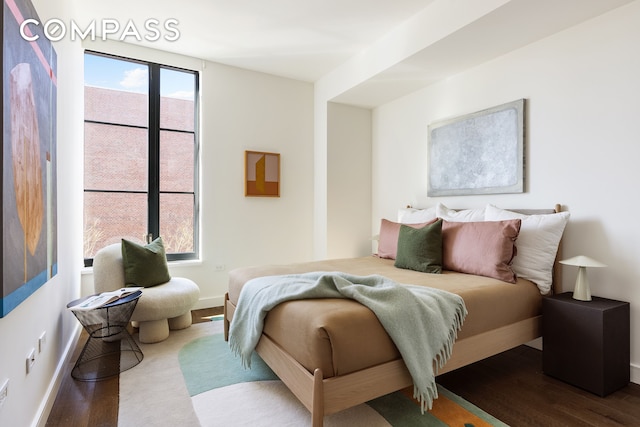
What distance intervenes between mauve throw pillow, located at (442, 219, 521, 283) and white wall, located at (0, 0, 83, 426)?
2715mm

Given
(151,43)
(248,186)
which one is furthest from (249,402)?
(151,43)

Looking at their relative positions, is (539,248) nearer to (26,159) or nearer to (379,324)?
(379,324)

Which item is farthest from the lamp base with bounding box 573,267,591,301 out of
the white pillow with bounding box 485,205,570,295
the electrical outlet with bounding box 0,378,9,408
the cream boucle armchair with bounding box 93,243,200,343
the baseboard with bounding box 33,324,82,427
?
the baseboard with bounding box 33,324,82,427

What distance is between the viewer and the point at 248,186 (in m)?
4.23

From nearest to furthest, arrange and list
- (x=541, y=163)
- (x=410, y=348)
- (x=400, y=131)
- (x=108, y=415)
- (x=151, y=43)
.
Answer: (x=410, y=348) < (x=108, y=415) < (x=541, y=163) < (x=151, y=43) < (x=400, y=131)

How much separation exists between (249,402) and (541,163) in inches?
110

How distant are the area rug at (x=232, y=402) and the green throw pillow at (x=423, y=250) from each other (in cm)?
95

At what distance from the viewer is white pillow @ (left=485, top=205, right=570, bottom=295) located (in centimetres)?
248

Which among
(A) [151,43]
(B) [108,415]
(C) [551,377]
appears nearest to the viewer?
(B) [108,415]

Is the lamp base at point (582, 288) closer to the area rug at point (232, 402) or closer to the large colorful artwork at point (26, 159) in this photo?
the area rug at point (232, 402)

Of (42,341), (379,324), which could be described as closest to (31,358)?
(42,341)

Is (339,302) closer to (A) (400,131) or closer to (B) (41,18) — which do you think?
(B) (41,18)

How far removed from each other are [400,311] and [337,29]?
9.29ft

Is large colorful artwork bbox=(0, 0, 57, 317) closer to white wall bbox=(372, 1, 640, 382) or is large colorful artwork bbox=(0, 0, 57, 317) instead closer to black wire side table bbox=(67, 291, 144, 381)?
black wire side table bbox=(67, 291, 144, 381)
